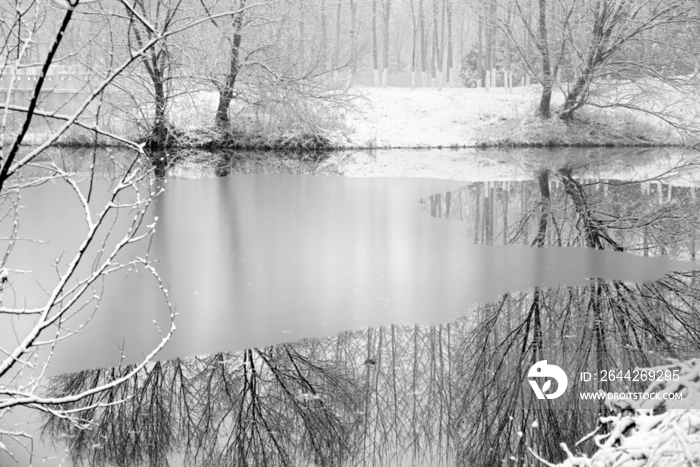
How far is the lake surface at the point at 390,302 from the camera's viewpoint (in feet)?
15.4

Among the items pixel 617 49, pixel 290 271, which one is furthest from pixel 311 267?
pixel 617 49

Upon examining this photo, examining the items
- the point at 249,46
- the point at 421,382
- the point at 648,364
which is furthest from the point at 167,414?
the point at 249,46

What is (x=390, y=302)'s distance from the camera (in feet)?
22.5

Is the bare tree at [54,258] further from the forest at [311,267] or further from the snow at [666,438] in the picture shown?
the snow at [666,438]

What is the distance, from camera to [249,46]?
20844 millimetres

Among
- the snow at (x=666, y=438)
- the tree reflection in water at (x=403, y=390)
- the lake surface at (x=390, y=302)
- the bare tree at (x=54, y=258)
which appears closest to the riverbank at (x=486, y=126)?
the lake surface at (x=390, y=302)

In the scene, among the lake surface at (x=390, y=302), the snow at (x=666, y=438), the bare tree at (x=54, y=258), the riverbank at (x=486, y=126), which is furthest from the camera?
the riverbank at (x=486, y=126)

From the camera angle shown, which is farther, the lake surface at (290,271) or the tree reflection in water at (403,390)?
the lake surface at (290,271)

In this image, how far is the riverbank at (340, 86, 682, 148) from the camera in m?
23.4

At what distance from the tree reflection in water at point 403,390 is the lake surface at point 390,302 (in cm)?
2

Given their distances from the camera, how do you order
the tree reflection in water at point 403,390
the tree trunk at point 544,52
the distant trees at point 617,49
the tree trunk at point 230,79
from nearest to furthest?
the tree reflection in water at point 403,390 < the tree trunk at point 230,79 < the distant trees at point 617,49 < the tree trunk at point 544,52

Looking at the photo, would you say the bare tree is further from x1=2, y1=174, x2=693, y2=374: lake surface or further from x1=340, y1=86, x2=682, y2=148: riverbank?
x1=340, y1=86, x2=682, y2=148: riverbank

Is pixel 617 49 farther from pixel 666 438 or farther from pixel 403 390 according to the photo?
pixel 666 438

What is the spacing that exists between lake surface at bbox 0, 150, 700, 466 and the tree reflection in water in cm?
2
